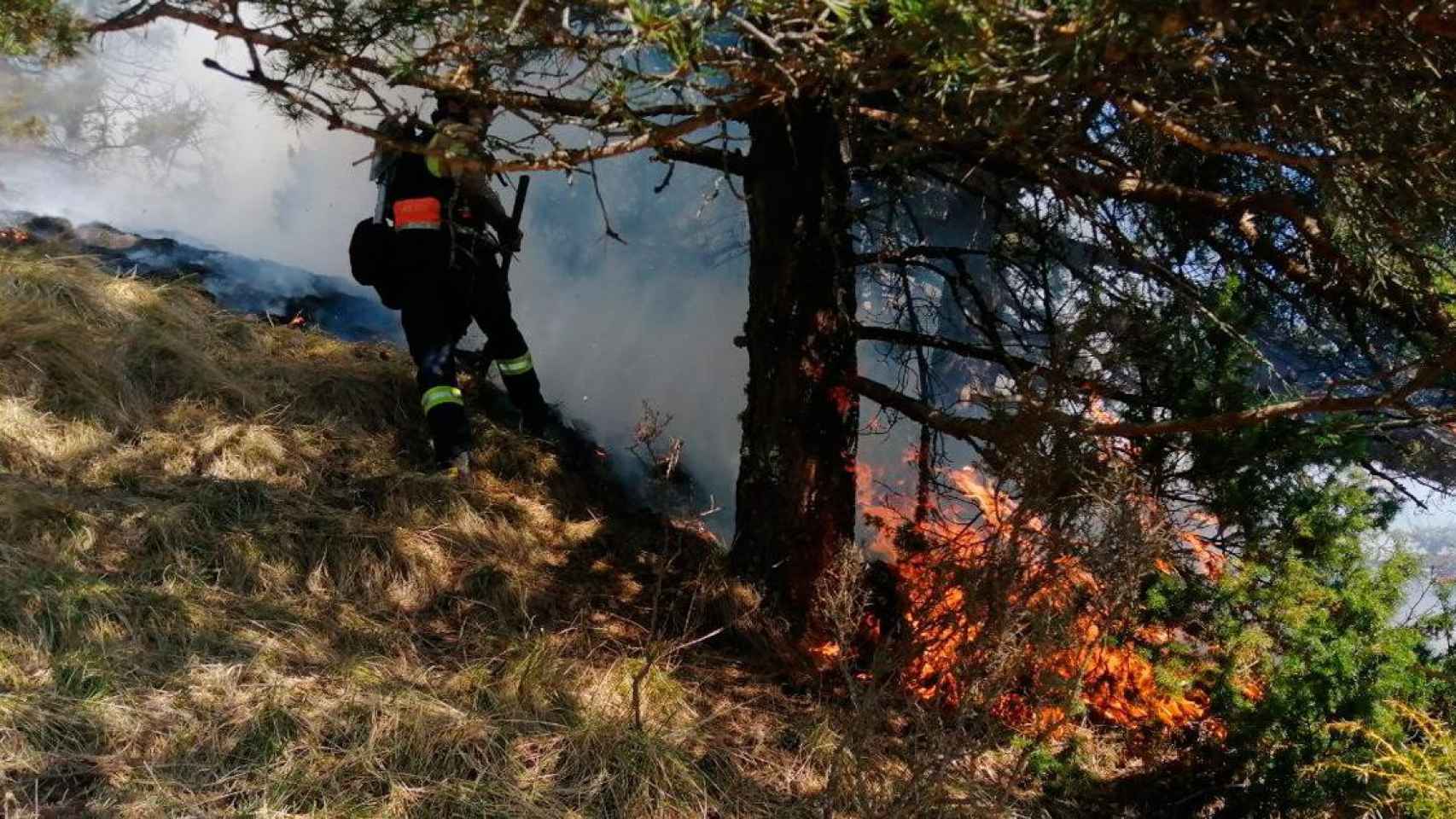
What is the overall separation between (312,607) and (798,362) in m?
2.23

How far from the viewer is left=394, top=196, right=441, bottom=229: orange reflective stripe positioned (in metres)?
5.19

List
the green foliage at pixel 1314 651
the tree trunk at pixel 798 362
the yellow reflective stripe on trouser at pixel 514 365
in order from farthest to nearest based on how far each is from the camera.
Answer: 1. the yellow reflective stripe on trouser at pixel 514 365
2. the tree trunk at pixel 798 362
3. the green foliage at pixel 1314 651

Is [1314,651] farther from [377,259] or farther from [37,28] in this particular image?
[37,28]

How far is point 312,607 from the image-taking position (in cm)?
397

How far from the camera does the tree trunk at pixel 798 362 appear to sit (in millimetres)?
4473

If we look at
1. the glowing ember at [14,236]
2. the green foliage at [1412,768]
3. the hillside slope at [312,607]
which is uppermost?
the glowing ember at [14,236]

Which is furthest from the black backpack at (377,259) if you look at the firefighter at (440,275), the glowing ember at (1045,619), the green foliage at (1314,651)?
the green foliage at (1314,651)

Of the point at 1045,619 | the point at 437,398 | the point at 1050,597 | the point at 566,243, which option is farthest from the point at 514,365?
the point at 566,243

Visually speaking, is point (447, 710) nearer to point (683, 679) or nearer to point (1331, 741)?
point (683, 679)

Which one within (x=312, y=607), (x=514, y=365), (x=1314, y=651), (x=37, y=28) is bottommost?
(x=312, y=607)

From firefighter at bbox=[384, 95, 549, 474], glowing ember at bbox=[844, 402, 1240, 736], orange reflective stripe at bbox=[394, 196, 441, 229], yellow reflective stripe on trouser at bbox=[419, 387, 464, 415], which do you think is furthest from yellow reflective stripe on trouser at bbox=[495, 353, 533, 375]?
glowing ember at bbox=[844, 402, 1240, 736]

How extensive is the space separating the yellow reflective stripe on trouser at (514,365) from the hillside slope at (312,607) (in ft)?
1.20

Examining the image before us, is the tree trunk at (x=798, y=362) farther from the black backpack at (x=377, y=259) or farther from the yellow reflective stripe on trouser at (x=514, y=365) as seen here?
the black backpack at (x=377, y=259)

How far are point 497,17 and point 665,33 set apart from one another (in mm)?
549
